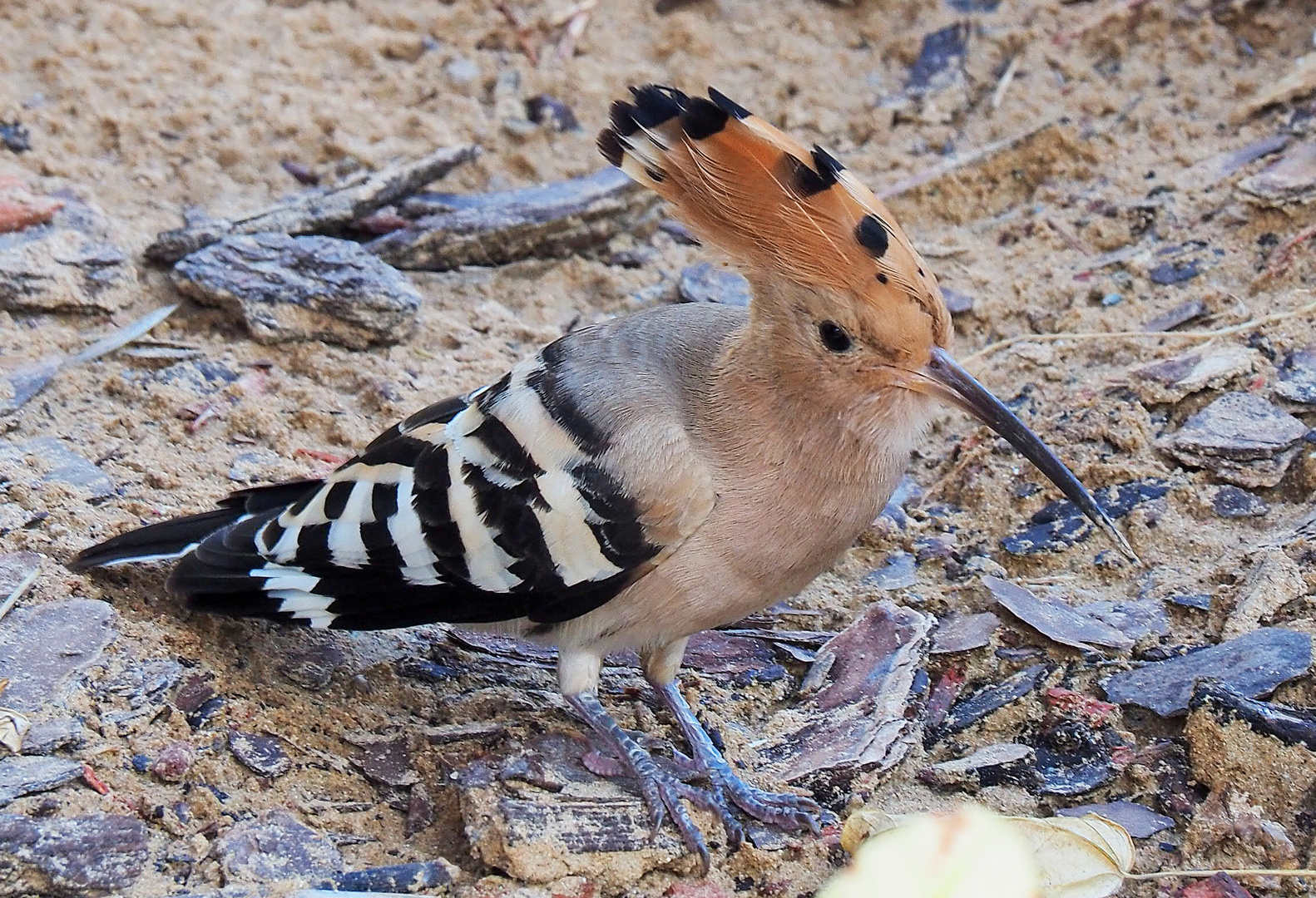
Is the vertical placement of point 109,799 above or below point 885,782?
below

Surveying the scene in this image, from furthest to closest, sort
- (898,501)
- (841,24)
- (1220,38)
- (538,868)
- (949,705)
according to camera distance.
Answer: (841,24) → (1220,38) → (898,501) → (949,705) → (538,868)

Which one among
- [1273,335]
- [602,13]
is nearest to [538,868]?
[1273,335]

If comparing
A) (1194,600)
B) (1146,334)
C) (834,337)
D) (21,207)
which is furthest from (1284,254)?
(21,207)

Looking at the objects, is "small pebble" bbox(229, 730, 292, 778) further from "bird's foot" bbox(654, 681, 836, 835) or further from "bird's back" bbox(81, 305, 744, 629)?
"bird's foot" bbox(654, 681, 836, 835)

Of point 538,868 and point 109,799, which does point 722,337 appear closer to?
point 538,868

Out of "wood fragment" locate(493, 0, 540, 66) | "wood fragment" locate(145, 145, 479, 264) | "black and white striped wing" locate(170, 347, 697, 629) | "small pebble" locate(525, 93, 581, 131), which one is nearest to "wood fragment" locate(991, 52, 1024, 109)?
"small pebble" locate(525, 93, 581, 131)

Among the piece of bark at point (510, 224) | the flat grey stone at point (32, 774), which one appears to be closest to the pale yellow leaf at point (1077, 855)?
the flat grey stone at point (32, 774)

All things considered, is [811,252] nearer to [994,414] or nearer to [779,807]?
[994,414]
